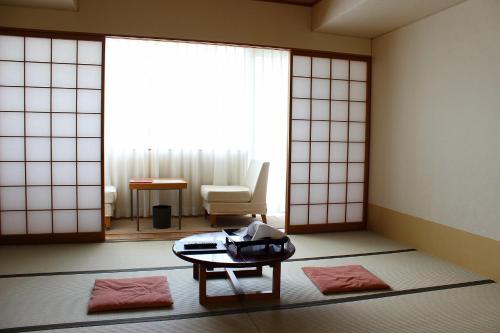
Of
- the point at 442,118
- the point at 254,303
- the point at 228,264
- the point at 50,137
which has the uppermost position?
the point at 442,118

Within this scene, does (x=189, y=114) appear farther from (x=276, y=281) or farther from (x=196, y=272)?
(x=276, y=281)

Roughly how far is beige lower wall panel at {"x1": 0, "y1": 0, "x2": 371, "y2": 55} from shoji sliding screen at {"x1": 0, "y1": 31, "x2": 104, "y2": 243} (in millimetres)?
160

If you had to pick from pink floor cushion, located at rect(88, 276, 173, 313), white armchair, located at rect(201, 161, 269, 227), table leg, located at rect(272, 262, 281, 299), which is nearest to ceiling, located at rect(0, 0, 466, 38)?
white armchair, located at rect(201, 161, 269, 227)

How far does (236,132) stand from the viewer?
19.7ft

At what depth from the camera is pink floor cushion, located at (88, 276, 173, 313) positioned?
2523 millimetres

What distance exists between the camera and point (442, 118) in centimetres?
374

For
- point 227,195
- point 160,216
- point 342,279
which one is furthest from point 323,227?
point 160,216

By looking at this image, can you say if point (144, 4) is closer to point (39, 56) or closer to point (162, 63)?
point (39, 56)

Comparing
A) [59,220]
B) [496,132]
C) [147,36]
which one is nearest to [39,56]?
[147,36]

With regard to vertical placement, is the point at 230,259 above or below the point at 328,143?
below

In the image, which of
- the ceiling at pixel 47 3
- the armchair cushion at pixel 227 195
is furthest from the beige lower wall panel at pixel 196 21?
the armchair cushion at pixel 227 195

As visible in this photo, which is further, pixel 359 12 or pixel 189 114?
pixel 189 114

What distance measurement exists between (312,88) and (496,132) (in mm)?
2082

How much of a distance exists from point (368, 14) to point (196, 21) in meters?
1.74
